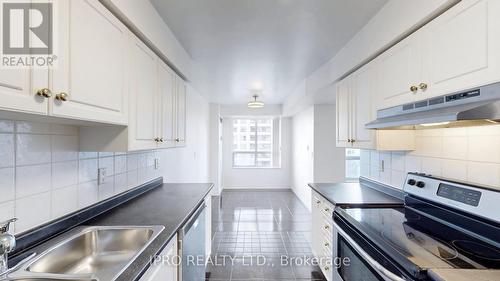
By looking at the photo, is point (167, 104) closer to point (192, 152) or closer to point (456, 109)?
point (456, 109)

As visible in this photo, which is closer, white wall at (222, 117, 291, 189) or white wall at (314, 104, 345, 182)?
white wall at (314, 104, 345, 182)

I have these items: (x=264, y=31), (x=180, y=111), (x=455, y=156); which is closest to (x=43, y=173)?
(x=180, y=111)

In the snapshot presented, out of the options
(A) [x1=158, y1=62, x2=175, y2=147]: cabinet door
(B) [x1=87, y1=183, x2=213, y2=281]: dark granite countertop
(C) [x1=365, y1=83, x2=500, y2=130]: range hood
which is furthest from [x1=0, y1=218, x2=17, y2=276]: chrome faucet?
(C) [x1=365, y1=83, x2=500, y2=130]: range hood

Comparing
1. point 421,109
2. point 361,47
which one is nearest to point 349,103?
point 361,47

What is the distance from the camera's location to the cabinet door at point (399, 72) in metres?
1.58

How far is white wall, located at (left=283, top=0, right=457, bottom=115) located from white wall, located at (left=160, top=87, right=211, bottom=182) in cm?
218

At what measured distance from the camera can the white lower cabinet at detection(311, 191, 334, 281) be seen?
228cm

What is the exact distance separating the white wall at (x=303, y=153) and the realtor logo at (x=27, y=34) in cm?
440

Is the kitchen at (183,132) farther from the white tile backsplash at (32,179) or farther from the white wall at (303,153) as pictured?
the white wall at (303,153)

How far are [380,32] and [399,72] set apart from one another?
40 centimetres

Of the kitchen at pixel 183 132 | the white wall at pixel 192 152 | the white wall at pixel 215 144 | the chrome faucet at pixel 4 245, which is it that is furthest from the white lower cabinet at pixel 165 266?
the white wall at pixel 215 144

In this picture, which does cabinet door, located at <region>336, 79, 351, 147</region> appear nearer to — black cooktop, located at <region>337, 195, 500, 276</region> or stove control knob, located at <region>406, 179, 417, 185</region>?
stove control knob, located at <region>406, 179, 417, 185</region>

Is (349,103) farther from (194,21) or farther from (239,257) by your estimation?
(239,257)

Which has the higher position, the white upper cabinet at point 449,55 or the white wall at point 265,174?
the white upper cabinet at point 449,55
